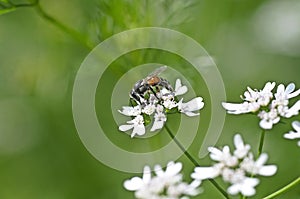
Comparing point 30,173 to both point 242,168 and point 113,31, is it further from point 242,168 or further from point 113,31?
point 242,168

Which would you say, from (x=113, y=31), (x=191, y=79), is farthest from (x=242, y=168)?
(x=113, y=31)

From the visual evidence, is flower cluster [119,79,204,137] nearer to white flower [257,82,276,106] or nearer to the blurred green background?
white flower [257,82,276,106]

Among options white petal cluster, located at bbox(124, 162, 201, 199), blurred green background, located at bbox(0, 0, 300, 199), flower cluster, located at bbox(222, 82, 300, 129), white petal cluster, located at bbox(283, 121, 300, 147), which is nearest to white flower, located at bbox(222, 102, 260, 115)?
flower cluster, located at bbox(222, 82, 300, 129)

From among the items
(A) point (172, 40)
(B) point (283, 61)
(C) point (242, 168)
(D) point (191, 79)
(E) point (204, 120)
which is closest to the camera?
(C) point (242, 168)

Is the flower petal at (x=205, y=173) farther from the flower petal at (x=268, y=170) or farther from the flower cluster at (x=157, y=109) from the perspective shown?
the flower cluster at (x=157, y=109)

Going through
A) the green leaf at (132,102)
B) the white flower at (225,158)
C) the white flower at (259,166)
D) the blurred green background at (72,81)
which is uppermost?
the blurred green background at (72,81)

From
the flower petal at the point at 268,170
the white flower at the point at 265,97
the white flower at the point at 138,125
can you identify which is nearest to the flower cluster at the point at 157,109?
the white flower at the point at 138,125
